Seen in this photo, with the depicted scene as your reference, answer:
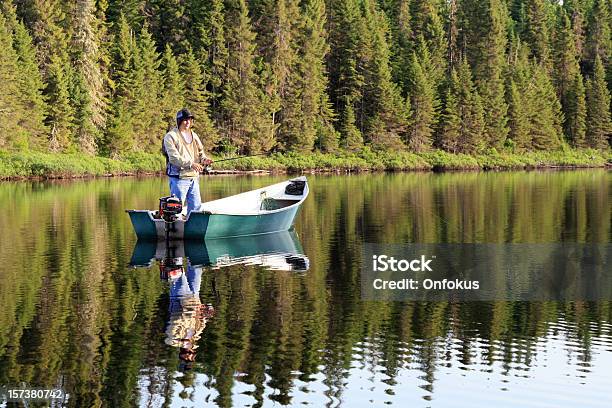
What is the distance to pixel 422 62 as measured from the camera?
322 feet

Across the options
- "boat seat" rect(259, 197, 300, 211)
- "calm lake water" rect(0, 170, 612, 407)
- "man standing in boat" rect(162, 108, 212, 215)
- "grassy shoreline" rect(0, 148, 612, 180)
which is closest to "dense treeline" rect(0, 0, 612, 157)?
"grassy shoreline" rect(0, 148, 612, 180)

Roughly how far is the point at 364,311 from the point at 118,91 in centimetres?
6423

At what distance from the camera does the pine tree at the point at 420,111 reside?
305 feet

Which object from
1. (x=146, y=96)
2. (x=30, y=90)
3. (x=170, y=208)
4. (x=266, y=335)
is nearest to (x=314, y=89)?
(x=146, y=96)

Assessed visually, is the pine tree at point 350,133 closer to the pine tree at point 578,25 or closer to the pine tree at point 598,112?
the pine tree at point 598,112

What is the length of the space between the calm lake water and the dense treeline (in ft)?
144

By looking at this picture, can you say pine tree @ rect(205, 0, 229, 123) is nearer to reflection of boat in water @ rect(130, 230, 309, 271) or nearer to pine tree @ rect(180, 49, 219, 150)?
pine tree @ rect(180, 49, 219, 150)

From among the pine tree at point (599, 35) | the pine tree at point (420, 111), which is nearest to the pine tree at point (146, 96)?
the pine tree at point (420, 111)

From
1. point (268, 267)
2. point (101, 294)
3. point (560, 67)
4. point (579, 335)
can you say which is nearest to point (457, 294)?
point (579, 335)

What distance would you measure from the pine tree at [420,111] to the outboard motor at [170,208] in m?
72.4

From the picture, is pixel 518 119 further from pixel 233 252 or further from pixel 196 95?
pixel 233 252

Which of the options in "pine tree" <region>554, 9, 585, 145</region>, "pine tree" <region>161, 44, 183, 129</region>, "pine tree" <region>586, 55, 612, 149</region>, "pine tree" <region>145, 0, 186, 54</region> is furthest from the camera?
"pine tree" <region>554, 9, 585, 145</region>

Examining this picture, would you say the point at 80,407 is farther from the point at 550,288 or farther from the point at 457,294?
the point at 550,288

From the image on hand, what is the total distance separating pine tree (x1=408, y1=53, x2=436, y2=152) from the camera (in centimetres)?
9300
